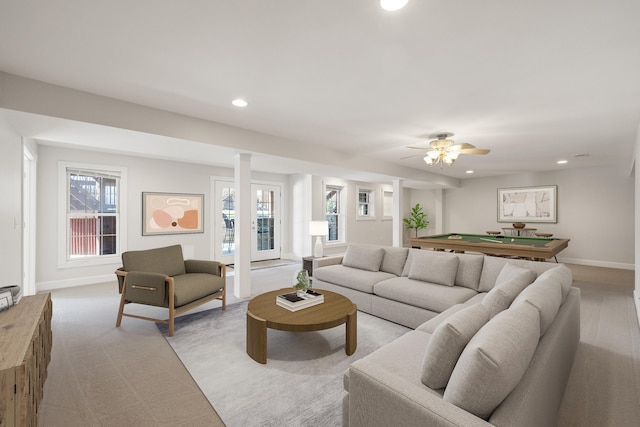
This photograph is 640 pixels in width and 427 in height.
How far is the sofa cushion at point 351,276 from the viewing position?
3.54 meters

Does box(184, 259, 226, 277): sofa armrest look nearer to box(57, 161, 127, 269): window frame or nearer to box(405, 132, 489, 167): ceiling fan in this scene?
box(57, 161, 127, 269): window frame

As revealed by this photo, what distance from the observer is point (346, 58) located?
2.16 metres

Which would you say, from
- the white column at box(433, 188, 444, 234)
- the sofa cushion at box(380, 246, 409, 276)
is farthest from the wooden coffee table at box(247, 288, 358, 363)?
the white column at box(433, 188, 444, 234)

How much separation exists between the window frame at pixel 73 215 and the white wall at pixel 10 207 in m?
1.59

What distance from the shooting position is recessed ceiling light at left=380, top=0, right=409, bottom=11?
1.56 metres

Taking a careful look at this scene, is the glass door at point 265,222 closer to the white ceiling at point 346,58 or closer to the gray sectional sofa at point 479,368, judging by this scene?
the white ceiling at point 346,58

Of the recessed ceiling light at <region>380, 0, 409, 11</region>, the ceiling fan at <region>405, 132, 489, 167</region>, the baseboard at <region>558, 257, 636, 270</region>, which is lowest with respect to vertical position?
the baseboard at <region>558, 257, 636, 270</region>


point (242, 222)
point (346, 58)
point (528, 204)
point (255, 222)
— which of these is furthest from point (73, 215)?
point (528, 204)

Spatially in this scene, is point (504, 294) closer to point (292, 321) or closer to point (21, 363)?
point (292, 321)

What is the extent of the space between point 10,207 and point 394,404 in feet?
12.5

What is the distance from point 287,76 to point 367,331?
2576mm

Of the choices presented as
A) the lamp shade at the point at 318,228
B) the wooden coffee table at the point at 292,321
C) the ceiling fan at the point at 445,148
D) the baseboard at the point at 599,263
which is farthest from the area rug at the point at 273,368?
the baseboard at the point at 599,263

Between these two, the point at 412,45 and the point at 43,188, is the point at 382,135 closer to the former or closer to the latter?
the point at 412,45

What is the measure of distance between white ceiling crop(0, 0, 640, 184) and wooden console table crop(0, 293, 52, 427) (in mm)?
1822
